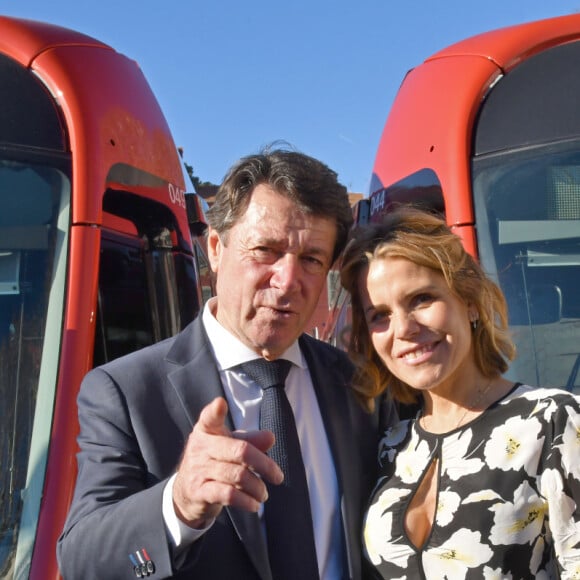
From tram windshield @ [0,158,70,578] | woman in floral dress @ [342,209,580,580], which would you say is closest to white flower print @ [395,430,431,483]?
woman in floral dress @ [342,209,580,580]

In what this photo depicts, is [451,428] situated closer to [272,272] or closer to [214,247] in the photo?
[272,272]

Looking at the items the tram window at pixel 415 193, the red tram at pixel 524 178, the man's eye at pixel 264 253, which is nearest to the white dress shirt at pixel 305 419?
the man's eye at pixel 264 253

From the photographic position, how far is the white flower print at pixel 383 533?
6.59 ft

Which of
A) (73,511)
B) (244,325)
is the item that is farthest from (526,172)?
(73,511)

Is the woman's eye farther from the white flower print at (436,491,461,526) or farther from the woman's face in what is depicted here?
the white flower print at (436,491,461,526)

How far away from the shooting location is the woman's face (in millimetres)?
2127

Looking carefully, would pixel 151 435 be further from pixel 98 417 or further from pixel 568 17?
pixel 568 17

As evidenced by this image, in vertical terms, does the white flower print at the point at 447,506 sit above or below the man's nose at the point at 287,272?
below

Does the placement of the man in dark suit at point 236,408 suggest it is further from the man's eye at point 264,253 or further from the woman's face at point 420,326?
the woman's face at point 420,326

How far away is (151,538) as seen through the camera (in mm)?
1738

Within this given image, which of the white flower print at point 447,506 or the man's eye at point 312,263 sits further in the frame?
the man's eye at point 312,263

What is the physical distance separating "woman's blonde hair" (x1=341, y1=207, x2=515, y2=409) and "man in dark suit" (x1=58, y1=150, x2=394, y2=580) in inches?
3.2

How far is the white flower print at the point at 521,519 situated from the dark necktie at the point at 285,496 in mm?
439

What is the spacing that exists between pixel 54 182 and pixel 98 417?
1.49m
